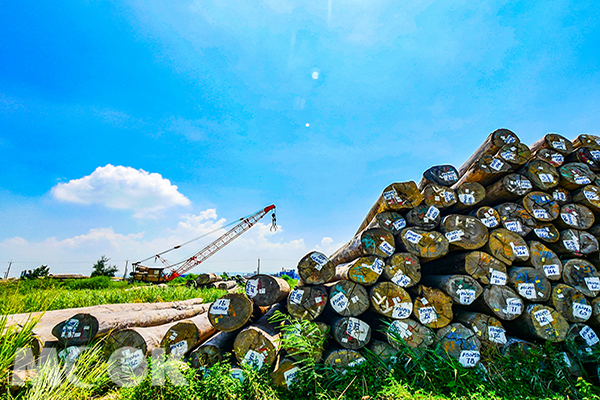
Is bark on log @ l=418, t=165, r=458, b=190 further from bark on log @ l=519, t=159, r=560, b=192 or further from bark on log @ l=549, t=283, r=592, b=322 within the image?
bark on log @ l=549, t=283, r=592, b=322

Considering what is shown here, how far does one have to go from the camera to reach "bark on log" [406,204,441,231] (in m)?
3.86

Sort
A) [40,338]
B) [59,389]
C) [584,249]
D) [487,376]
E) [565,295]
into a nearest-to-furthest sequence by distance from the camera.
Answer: [59,389] → [487,376] → [40,338] → [565,295] → [584,249]

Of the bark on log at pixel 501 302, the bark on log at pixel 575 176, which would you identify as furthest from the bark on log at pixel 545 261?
the bark on log at pixel 575 176

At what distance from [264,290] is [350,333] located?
1173 mm

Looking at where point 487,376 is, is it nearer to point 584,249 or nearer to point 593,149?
point 584,249

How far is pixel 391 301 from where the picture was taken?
3.43m

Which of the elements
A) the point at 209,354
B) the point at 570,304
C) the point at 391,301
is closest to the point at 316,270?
the point at 391,301

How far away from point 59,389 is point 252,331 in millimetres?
1802

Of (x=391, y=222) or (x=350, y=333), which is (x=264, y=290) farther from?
(x=391, y=222)

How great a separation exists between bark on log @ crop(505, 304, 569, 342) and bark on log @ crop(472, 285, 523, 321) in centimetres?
16

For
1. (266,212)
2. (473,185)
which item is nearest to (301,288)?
(473,185)

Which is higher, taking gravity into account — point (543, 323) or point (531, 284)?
point (531, 284)

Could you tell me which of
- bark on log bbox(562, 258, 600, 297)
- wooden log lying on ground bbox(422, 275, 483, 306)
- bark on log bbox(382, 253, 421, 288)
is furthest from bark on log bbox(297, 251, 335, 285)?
bark on log bbox(562, 258, 600, 297)

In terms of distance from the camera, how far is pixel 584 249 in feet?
12.9
